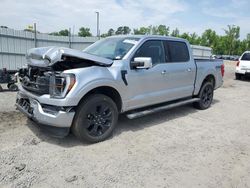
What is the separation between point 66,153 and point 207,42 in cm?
5455

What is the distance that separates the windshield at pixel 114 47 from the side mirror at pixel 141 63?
274mm

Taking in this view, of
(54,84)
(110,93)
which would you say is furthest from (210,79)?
(54,84)

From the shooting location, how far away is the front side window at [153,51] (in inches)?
192

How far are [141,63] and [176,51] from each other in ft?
5.32

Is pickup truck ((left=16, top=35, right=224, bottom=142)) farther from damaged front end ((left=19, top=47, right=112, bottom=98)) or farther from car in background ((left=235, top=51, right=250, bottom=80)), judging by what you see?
→ car in background ((left=235, top=51, right=250, bottom=80))

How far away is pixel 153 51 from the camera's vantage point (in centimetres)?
518

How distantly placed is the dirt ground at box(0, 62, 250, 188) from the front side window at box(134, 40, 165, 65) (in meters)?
1.40

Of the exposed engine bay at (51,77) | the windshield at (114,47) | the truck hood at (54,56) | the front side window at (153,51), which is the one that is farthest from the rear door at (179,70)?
the exposed engine bay at (51,77)

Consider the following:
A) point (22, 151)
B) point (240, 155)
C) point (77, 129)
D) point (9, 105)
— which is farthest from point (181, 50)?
point (9, 105)

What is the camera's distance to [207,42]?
176 feet

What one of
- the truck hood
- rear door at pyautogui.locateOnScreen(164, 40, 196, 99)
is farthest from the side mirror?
rear door at pyautogui.locateOnScreen(164, 40, 196, 99)

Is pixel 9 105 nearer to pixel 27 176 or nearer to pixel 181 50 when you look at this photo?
pixel 27 176

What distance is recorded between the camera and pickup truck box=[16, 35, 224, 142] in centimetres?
383

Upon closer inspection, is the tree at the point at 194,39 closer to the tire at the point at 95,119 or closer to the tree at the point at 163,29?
the tree at the point at 163,29
